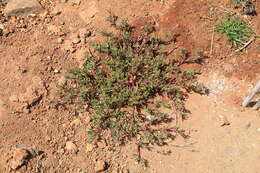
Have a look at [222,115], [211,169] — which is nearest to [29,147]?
[211,169]

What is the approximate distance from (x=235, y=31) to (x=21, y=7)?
125 inches

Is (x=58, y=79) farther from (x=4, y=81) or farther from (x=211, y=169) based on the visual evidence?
(x=211, y=169)

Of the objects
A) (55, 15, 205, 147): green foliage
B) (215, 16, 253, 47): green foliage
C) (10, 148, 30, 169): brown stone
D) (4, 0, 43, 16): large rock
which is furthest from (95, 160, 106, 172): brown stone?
(215, 16, 253, 47): green foliage

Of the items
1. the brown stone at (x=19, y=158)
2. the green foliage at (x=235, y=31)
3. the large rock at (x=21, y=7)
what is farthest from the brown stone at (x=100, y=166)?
the green foliage at (x=235, y=31)

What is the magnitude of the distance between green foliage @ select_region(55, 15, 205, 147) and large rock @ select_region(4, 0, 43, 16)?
1.14 m

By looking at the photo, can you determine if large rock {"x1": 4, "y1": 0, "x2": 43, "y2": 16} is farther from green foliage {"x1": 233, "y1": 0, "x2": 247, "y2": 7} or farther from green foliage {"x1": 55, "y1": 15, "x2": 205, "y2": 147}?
green foliage {"x1": 233, "y1": 0, "x2": 247, "y2": 7}

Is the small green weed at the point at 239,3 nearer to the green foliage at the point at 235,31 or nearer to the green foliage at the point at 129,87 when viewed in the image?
the green foliage at the point at 235,31

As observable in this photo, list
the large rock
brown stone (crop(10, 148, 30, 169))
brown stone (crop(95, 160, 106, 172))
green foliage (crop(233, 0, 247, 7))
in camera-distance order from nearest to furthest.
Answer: brown stone (crop(10, 148, 30, 169)), brown stone (crop(95, 160, 106, 172)), the large rock, green foliage (crop(233, 0, 247, 7))

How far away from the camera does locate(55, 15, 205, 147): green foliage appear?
4074mm

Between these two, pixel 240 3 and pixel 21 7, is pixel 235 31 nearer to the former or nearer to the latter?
pixel 240 3

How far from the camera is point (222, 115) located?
4324 millimetres

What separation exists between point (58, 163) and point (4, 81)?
1.30m

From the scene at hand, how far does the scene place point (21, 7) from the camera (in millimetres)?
4656

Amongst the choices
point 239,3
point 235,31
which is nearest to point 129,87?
point 235,31
